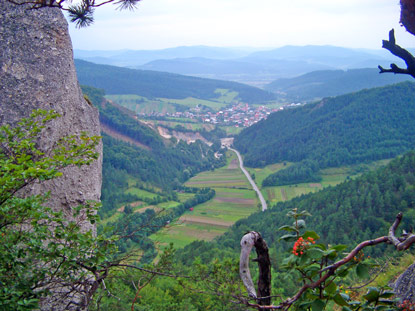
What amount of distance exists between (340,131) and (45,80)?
110 metres

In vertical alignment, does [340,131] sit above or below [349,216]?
above

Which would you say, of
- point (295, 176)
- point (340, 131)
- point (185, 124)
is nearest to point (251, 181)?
point (295, 176)

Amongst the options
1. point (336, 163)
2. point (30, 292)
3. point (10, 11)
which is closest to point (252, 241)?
point (30, 292)

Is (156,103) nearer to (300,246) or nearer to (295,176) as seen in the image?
(295,176)

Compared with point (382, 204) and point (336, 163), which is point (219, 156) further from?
point (382, 204)

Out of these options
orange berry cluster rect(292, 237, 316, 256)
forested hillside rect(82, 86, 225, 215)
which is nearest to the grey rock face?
orange berry cluster rect(292, 237, 316, 256)

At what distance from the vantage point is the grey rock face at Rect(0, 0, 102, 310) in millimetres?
8031

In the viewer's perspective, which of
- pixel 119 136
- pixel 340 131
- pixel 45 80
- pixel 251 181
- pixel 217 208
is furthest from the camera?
pixel 340 131

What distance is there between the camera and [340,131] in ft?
356

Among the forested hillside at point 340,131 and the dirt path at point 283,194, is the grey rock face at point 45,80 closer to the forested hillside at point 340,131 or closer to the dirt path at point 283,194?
the dirt path at point 283,194

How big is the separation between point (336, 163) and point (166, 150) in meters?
48.9

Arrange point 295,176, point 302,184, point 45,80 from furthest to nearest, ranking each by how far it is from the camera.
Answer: point 295,176, point 302,184, point 45,80

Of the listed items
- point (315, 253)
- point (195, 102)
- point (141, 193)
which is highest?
point (195, 102)

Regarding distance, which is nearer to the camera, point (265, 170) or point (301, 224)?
point (301, 224)
